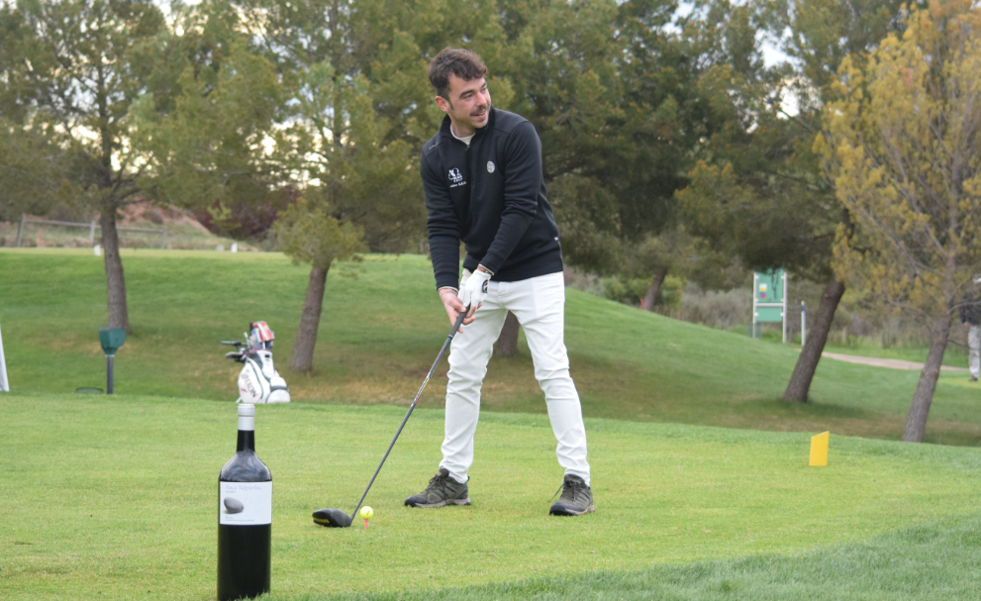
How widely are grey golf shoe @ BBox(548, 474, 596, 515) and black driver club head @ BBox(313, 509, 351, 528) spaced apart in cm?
89

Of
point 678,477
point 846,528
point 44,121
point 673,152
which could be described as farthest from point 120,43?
point 846,528

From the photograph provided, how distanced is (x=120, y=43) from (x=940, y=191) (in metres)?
15.6

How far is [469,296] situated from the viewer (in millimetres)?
4008

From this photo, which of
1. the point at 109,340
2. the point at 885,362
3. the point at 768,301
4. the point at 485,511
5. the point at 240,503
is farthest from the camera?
the point at 768,301

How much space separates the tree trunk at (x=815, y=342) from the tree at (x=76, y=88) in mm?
14030

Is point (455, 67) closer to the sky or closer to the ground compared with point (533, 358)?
closer to the sky

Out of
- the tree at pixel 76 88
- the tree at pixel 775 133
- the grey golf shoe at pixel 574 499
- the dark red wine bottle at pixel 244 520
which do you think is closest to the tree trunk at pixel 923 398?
the tree at pixel 775 133

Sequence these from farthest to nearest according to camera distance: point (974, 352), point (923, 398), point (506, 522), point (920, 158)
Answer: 1. point (974, 352)
2. point (923, 398)
3. point (920, 158)
4. point (506, 522)

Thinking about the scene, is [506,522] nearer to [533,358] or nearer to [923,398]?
[533,358]

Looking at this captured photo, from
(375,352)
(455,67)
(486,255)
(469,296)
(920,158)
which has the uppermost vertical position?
(920,158)

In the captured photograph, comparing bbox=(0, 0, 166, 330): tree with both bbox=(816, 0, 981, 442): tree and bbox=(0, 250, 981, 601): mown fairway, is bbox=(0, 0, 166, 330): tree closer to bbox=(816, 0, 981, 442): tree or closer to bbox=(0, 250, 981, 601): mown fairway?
bbox=(0, 250, 981, 601): mown fairway

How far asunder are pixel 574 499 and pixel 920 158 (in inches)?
438

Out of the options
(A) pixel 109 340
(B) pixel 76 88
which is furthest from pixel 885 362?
(A) pixel 109 340

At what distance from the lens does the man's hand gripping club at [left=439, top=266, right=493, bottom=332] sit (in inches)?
157
